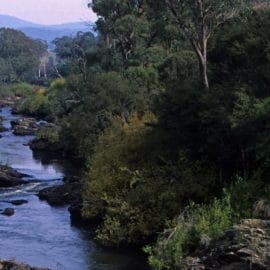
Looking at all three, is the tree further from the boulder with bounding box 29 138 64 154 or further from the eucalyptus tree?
the eucalyptus tree

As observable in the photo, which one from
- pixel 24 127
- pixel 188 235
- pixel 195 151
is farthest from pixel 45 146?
pixel 188 235

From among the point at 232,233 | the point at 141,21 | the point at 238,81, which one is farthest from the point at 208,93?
the point at 141,21

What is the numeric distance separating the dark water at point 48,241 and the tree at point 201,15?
10944 mm

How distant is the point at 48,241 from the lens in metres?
31.0

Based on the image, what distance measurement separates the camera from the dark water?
90.4ft

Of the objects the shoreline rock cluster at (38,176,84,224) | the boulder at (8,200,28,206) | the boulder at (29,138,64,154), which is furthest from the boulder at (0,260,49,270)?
the boulder at (29,138,64,154)

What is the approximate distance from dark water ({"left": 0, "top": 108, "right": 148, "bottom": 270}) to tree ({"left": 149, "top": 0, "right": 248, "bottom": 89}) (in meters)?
10.9

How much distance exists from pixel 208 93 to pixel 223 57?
3.55 m

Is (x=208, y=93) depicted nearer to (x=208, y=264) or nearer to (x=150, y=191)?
(x=150, y=191)

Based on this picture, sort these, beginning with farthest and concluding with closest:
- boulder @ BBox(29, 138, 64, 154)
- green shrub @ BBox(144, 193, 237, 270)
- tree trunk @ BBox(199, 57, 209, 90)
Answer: boulder @ BBox(29, 138, 64, 154), tree trunk @ BBox(199, 57, 209, 90), green shrub @ BBox(144, 193, 237, 270)

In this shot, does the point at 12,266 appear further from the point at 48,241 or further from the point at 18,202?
the point at 18,202

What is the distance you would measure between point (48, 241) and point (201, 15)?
13596mm

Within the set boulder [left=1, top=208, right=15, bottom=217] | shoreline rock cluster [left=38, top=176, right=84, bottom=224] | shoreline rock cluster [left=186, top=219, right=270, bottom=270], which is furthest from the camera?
shoreline rock cluster [left=38, top=176, right=84, bottom=224]

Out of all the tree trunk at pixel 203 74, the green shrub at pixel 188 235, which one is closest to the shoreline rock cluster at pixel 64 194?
the tree trunk at pixel 203 74
